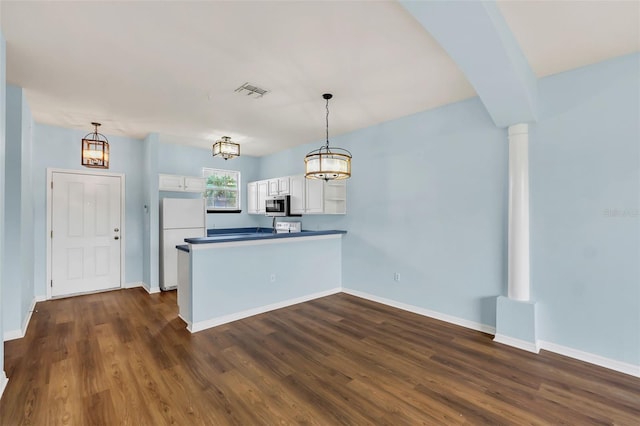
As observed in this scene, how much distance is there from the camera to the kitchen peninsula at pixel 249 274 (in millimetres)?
3637

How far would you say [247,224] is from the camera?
7270 mm

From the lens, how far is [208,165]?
21.4ft

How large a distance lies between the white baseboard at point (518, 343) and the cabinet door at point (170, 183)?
5627 mm

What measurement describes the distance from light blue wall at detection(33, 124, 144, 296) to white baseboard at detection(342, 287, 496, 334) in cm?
413

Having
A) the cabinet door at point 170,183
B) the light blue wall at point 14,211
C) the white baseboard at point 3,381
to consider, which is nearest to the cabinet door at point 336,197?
the cabinet door at point 170,183

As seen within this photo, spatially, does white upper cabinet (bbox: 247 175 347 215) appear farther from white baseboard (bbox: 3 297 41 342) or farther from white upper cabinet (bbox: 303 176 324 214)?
white baseboard (bbox: 3 297 41 342)

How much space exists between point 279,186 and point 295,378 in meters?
4.14

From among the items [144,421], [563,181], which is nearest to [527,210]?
[563,181]

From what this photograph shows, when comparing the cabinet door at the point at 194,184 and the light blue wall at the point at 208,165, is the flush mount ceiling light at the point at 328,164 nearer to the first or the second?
the cabinet door at the point at 194,184

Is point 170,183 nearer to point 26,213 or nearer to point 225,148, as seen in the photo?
point 225,148

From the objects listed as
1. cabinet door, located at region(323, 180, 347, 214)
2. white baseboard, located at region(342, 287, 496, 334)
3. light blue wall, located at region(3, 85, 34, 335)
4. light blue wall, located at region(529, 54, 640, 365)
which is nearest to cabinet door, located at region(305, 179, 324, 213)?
cabinet door, located at region(323, 180, 347, 214)

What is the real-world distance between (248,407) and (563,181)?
3.56m

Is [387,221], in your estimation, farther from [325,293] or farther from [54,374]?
[54,374]

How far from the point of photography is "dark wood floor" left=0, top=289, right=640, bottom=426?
2084 millimetres
